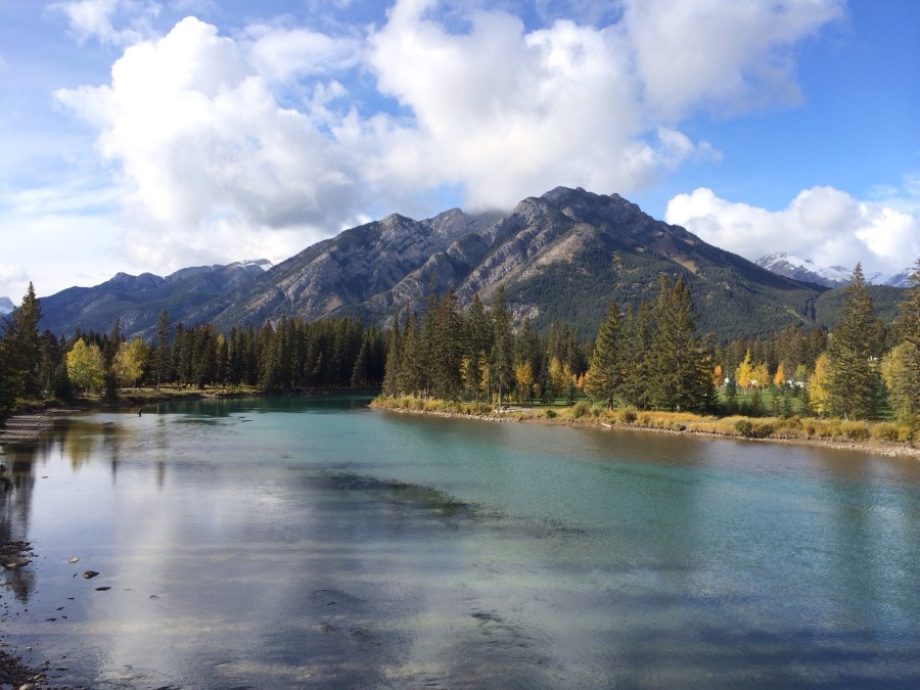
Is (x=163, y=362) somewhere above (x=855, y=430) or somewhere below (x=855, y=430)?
above

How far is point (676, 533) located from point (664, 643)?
12.3 metres

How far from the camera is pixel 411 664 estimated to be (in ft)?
51.1

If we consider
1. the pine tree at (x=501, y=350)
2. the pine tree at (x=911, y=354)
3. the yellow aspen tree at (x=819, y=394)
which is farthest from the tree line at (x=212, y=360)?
the pine tree at (x=911, y=354)

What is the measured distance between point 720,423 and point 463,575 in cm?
5572

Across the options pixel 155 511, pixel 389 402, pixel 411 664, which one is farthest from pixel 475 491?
pixel 389 402

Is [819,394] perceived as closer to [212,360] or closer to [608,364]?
[608,364]

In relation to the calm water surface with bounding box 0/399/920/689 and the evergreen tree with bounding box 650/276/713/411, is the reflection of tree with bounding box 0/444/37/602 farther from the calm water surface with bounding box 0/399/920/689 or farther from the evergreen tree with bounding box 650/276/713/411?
the evergreen tree with bounding box 650/276/713/411

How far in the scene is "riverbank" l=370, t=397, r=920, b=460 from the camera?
191 ft

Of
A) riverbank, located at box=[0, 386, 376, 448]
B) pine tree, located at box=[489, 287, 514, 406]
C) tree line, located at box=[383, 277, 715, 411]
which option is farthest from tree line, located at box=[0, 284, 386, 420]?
pine tree, located at box=[489, 287, 514, 406]

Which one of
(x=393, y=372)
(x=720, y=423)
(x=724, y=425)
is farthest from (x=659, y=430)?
(x=393, y=372)

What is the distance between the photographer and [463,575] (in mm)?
22234

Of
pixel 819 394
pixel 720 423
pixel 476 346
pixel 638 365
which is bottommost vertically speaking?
pixel 720 423

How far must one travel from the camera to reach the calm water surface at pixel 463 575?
1575 centimetres

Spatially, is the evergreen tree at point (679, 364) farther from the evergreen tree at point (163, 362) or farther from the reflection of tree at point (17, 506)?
the evergreen tree at point (163, 362)
